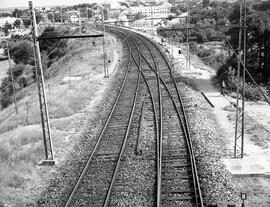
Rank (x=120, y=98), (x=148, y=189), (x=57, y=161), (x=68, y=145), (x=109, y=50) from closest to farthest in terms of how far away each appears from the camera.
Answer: (x=148, y=189) < (x=57, y=161) < (x=68, y=145) < (x=120, y=98) < (x=109, y=50)

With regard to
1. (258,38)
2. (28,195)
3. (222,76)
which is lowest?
(28,195)

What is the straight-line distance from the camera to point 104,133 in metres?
17.5

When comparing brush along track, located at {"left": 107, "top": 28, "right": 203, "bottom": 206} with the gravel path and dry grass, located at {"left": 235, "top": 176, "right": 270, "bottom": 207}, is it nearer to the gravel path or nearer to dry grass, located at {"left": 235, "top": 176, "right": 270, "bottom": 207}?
the gravel path

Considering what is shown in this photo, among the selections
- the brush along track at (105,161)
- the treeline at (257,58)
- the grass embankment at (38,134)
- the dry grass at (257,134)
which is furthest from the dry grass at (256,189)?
the treeline at (257,58)

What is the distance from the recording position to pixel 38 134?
58.9 feet

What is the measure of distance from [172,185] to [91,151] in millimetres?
4591

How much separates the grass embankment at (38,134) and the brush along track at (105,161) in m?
1.37

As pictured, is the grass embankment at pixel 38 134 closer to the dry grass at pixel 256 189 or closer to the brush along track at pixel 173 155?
the brush along track at pixel 173 155

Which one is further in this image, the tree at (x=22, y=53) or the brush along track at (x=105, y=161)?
the tree at (x=22, y=53)

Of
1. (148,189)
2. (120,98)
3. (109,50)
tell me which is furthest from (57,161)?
(109,50)

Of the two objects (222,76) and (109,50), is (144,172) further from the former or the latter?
(109,50)

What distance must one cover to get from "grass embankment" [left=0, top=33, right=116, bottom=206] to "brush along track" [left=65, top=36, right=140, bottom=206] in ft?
4.49

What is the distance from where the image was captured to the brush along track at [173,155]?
11.4 meters

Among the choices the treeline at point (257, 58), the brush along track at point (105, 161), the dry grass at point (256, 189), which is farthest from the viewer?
the treeline at point (257, 58)
